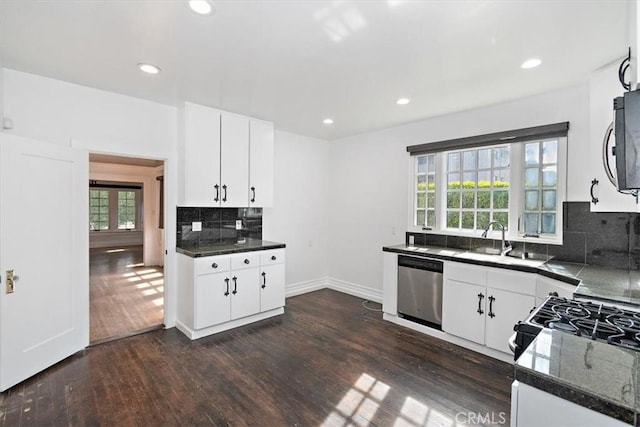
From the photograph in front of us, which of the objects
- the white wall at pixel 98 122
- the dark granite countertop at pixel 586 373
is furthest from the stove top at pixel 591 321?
the white wall at pixel 98 122

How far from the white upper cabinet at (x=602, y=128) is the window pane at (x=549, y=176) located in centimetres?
58

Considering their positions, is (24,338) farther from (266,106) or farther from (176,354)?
(266,106)

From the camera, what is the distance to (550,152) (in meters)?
3.09

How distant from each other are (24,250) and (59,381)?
3.67 feet

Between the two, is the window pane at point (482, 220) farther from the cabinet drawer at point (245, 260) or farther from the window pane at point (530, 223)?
the cabinet drawer at point (245, 260)

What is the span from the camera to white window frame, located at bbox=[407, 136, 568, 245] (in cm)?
298

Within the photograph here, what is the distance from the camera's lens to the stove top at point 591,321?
1.15 meters

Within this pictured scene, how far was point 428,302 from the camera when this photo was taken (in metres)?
3.41

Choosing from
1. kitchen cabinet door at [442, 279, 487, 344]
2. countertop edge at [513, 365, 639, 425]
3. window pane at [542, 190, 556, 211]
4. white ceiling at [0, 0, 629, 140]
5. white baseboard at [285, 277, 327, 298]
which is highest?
white ceiling at [0, 0, 629, 140]

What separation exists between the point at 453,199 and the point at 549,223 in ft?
3.49

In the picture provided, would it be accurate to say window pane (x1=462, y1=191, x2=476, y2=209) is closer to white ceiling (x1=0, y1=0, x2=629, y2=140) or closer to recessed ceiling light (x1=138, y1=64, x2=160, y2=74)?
white ceiling (x1=0, y1=0, x2=629, y2=140)

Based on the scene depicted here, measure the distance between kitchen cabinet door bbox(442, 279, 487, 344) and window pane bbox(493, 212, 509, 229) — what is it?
92 centimetres

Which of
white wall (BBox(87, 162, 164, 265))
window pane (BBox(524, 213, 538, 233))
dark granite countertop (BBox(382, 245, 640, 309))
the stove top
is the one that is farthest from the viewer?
white wall (BBox(87, 162, 164, 265))

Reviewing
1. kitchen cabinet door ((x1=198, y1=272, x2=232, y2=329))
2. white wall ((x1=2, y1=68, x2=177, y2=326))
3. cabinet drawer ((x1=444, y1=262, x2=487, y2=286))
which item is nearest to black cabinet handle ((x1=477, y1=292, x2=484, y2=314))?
cabinet drawer ((x1=444, y1=262, x2=487, y2=286))
